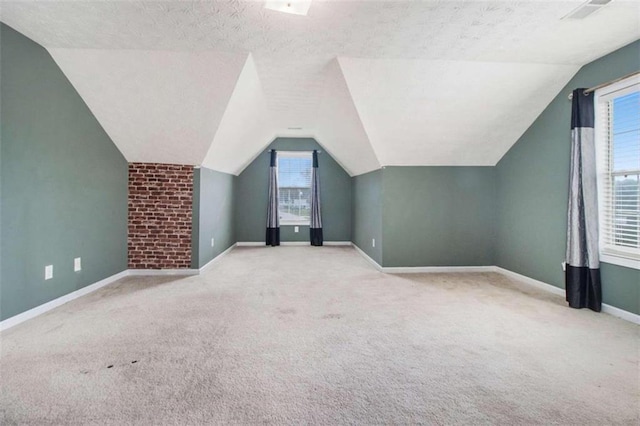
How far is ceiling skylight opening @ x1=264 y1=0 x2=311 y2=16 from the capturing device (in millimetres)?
1960

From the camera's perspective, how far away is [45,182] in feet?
8.69

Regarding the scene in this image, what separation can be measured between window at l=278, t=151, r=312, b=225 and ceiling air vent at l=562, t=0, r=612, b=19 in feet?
16.6

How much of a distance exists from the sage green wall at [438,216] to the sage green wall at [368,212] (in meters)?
0.20

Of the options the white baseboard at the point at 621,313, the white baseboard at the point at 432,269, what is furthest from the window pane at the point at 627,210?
the white baseboard at the point at 432,269

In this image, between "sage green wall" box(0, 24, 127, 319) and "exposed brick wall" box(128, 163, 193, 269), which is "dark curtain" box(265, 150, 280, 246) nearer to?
"exposed brick wall" box(128, 163, 193, 269)

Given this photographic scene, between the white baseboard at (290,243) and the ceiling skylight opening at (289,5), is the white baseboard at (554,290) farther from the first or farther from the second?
the ceiling skylight opening at (289,5)

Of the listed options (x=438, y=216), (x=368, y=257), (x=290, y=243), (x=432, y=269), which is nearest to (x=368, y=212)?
(x=368, y=257)

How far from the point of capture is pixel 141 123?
3.37 meters

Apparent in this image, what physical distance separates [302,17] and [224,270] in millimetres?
3440

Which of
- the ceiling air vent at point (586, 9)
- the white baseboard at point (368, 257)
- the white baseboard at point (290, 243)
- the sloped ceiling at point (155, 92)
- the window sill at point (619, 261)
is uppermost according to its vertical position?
the ceiling air vent at point (586, 9)

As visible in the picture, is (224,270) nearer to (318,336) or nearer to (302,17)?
(318,336)

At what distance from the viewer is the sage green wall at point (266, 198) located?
6570mm

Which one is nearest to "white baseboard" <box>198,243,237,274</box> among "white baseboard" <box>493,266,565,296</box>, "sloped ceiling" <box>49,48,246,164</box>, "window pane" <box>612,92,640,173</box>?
"sloped ceiling" <box>49,48,246,164</box>

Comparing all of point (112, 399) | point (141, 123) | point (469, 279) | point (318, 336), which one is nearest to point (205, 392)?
point (112, 399)
